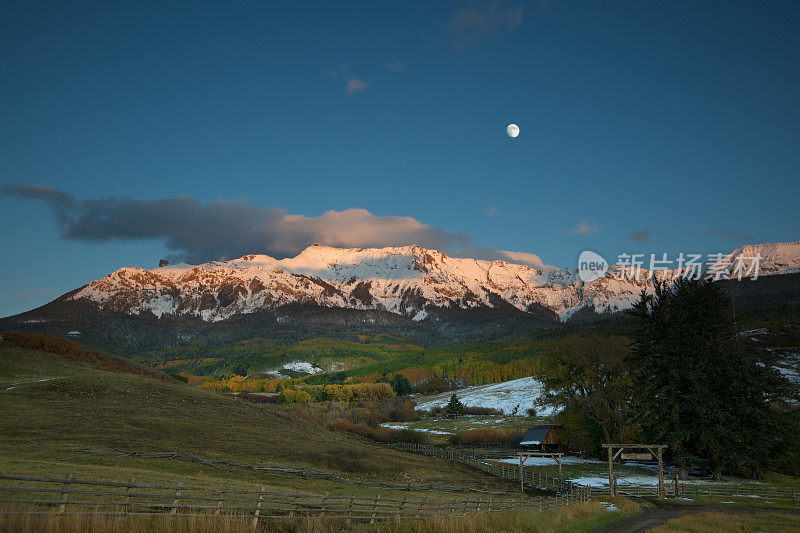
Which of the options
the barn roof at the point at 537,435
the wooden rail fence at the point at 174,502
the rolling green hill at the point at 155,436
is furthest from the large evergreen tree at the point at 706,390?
the barn roof at the point at 537,435

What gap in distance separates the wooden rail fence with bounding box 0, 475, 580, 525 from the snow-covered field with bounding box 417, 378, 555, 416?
112 m

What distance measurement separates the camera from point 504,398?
160 metres

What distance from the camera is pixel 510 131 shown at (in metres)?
114

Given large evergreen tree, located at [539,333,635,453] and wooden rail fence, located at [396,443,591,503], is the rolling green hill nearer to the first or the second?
wooden rail fence, located at [396,443,591,503]

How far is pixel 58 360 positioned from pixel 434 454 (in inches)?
2297

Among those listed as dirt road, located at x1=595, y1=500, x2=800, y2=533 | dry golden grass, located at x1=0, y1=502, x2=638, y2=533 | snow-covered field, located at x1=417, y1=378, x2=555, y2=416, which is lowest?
snow-covered field, located at x1=417, y1=378, x2=555, y2=416

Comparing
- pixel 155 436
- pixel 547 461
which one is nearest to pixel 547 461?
pixel 547 461

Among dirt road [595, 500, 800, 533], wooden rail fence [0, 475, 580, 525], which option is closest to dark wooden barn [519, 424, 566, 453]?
dirt road [595, 500, 800, 533]

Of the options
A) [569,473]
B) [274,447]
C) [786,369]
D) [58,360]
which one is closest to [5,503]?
[274,447]

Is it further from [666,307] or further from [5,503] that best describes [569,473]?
[5,503]

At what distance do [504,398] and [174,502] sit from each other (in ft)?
491

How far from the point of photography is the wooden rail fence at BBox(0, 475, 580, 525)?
17.1m

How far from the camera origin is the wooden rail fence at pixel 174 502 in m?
17.1

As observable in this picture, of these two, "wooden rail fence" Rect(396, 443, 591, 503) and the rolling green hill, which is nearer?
the rolling green hill
